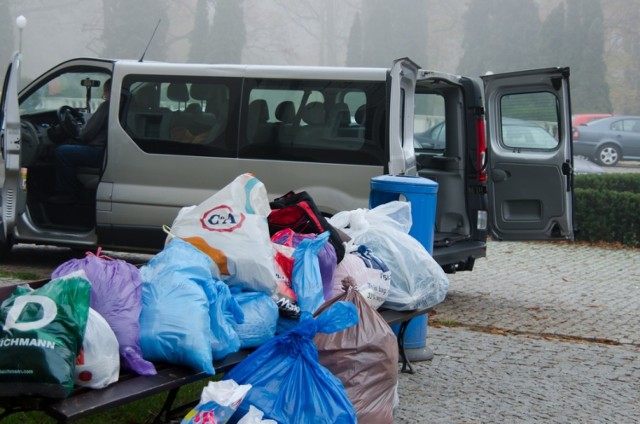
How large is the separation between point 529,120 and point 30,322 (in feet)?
24.3

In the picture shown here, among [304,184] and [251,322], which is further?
[304,184]

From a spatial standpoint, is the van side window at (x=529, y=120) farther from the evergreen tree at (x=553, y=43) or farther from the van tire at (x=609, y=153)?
the evergreen tree at (x=553, y=43)

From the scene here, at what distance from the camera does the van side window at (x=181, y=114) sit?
27.5 feet

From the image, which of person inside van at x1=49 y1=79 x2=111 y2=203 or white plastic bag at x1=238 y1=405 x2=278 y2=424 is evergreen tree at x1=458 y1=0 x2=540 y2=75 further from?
white plastic bag at x1=238 y1=405 x2=278 y2=424

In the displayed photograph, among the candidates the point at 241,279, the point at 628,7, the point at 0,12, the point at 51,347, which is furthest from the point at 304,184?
the point at 628,7

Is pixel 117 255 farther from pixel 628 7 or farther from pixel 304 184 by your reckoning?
pixel 628 7

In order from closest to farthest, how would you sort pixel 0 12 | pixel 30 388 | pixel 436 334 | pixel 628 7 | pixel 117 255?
pixel 30 388, pixel 436 334, pixel 117 255, pixel 0 12, pixel 628 7

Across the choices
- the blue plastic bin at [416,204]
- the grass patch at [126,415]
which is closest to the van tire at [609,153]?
the blue plastic bin at [416,204]

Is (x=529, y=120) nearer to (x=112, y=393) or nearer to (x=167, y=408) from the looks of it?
(x=167, y=408)

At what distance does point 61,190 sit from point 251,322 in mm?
5651

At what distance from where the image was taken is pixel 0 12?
46688 millimetres

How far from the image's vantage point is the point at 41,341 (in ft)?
10.4

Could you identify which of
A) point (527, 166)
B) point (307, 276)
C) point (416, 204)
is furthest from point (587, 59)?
point (307, 276)

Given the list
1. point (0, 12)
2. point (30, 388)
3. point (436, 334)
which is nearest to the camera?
point (30, 388)
